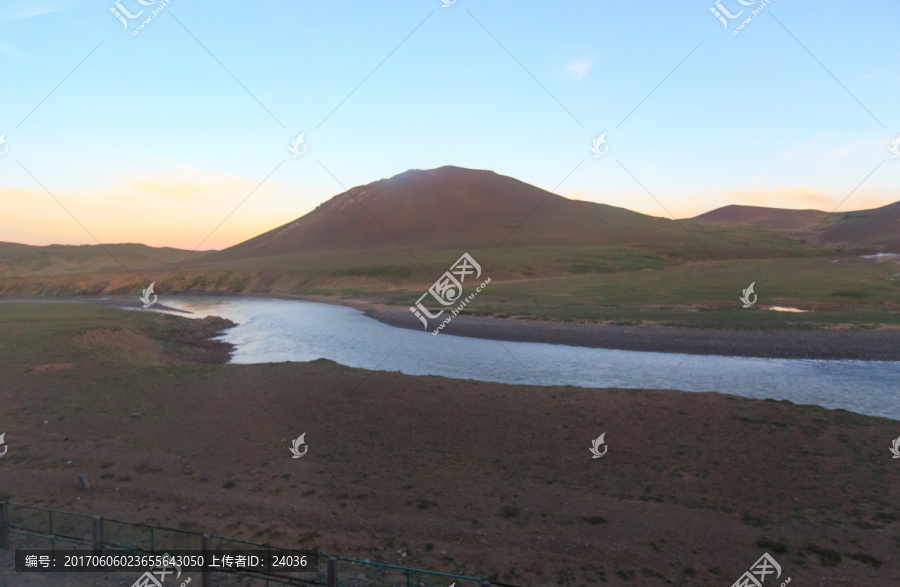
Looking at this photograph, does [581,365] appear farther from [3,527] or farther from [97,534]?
[3,527]

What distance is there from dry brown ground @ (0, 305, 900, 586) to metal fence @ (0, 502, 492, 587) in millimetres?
558

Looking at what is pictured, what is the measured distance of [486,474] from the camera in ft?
40.5

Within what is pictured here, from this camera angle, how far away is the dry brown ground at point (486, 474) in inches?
356

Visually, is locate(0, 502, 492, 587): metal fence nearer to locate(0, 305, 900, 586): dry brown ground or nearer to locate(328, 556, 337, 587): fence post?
locate(328, 556, 337, 587): fence post

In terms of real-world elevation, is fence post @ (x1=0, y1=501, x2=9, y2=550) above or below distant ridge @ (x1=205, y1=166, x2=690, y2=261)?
below

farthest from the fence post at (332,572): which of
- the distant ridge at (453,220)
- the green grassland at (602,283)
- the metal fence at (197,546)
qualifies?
the distant ridge at (453,220)

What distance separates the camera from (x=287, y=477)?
1222 centimetres

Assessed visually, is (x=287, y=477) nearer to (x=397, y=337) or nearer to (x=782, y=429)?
(x=782, y=429)

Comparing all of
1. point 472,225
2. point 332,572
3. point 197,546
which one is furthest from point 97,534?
point 472,225

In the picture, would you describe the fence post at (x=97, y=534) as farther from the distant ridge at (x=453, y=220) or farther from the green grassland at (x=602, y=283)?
the distant ridge at (x=453, y=220)

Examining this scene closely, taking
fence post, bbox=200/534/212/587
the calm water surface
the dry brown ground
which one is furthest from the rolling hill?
fence post, bbox=200/534/212/587

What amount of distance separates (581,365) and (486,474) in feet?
49.6

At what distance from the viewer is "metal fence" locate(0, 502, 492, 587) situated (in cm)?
Answer: 738

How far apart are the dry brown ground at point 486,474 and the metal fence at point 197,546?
56 cm
